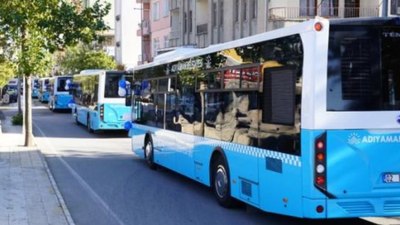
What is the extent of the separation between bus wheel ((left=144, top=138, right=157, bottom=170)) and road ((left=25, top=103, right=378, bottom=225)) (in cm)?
17

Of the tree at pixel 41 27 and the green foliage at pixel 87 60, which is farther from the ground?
the green foliage at pixel 87 60

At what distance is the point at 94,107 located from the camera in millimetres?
26422

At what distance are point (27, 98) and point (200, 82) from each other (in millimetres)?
9176

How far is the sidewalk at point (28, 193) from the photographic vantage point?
888cm

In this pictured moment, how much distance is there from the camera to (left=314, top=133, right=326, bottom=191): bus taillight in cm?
716

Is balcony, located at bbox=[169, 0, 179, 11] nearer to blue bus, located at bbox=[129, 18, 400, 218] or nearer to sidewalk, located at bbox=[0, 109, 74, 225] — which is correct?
sidewalk, located at bbox=[0, 109, 74, 225]

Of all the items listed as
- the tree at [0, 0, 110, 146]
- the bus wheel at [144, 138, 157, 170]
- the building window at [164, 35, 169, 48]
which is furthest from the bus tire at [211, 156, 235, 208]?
the building window at [164, 35, 169, 48]

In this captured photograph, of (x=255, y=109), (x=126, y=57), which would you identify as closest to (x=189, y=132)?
(x=255, y=109)

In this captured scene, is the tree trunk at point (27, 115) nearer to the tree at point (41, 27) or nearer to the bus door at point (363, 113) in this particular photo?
the tree at point (41, 27)

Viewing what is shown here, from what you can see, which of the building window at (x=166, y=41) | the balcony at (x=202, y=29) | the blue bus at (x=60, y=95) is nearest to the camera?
the balcony at (x=202, y=29)

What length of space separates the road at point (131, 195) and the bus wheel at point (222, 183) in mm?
152

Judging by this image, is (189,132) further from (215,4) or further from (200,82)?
(215,4)

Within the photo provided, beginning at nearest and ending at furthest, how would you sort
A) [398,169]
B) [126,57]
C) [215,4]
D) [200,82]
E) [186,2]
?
1. [398,169]
2. [200,82]
3. [215,4]
4. [186,2]
5. [126,57]

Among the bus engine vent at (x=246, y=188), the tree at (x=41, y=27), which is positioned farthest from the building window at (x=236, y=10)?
the bus engine vent at (x=246, y=188)
